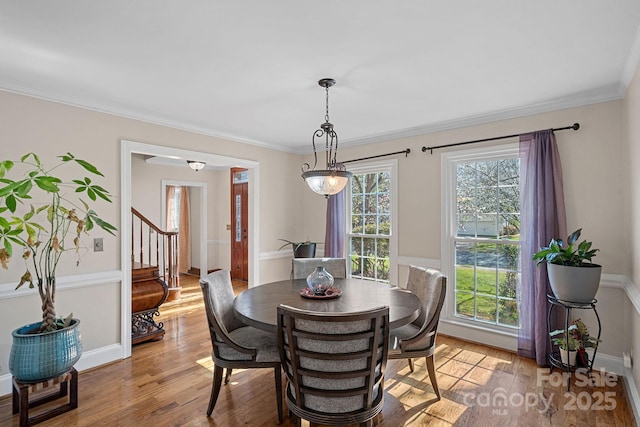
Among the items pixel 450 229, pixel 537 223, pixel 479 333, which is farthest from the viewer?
pixel 450 229

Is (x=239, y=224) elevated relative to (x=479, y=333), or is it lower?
elevated

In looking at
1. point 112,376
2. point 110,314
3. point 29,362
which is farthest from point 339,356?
point 110,314

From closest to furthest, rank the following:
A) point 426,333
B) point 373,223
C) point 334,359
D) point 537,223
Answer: point 334,359, point 426,333, point 537,223, point 373,223

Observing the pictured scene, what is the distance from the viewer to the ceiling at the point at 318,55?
5.54 feet

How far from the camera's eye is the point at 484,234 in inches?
142

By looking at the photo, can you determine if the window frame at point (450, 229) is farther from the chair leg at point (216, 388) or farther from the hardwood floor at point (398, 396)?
the chair leg at point (216, 388)

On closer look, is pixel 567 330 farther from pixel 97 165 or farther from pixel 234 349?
pixel 97 165

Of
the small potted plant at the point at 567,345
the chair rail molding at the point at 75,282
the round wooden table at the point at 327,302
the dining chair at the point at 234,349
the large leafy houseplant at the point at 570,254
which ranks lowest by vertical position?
the small potted plant at the point at 567,345

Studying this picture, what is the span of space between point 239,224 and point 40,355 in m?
4.80

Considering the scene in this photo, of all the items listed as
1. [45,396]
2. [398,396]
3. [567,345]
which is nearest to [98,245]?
[45,396]

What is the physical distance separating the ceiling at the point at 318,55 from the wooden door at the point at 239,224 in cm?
346

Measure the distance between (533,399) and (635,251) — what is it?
137 cm

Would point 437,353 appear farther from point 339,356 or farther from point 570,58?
point 570,58

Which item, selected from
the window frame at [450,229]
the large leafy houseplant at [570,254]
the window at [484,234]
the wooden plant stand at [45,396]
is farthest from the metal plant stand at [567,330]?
the wooden plant stand at [45,396]
